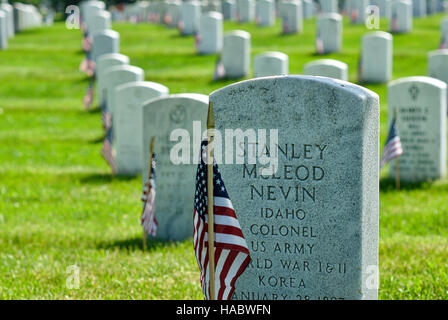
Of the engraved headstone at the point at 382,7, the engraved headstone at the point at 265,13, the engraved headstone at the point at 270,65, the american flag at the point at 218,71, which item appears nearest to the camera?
the engraved headstone at the point at 270,65

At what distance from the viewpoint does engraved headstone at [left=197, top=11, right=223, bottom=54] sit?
949 inches

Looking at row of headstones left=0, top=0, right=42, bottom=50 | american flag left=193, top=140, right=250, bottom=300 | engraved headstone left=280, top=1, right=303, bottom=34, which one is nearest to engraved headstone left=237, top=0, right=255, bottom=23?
engraved headstone left=280, top=1, right=303, bottom=34

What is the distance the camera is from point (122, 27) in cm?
3228

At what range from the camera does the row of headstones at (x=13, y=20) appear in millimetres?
26344

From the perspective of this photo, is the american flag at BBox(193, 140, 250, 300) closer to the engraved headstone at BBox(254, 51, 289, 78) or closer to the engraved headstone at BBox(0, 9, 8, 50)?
the engraved headstone at BBox(254, 51, 289, 78)

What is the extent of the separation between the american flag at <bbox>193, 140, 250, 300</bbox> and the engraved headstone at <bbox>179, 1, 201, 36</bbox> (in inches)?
957

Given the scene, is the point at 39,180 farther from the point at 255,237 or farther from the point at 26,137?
the point at 255,237

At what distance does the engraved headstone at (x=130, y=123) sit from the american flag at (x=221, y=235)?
7.89m

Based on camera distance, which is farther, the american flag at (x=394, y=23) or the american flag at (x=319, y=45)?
the american flag at (x=394, y=23)

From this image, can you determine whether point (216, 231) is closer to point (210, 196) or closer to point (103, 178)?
point (210, 196)

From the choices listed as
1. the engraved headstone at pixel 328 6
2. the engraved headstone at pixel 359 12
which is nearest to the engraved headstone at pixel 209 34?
the engraved headstone at pixel 359 12

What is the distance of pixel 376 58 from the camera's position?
64.8 ft

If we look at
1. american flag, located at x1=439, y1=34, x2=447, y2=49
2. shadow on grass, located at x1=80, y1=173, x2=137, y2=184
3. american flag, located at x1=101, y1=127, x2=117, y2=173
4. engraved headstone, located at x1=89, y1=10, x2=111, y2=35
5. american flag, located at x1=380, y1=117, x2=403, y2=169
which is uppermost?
engraved headstone, located at x1=89, y1=10, x2=111, y2=35

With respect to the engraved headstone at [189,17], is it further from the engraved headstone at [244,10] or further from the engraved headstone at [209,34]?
the engraved headstone at [209,34]
